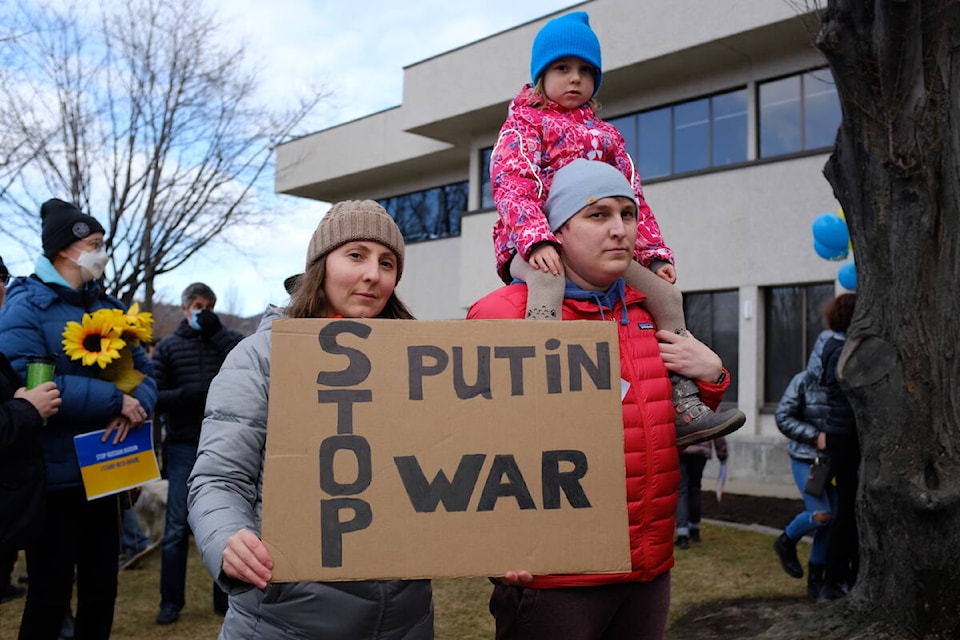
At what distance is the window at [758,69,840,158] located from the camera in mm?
12055

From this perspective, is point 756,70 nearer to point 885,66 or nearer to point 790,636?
point 885,66

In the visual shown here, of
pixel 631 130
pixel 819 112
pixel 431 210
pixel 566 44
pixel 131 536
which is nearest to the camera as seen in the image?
pixel 566 44

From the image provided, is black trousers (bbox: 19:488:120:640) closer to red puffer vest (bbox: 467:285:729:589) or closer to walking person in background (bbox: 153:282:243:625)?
walking person in background (bbox: 153:282:243:625)

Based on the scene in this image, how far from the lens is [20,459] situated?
10.3 ft

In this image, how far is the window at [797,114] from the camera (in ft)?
39.5

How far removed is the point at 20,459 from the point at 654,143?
12703 millimetres

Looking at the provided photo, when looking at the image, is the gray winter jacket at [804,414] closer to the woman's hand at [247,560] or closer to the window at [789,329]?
the woman's hand at [247,560]

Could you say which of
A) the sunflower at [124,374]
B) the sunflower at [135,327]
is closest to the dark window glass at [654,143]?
the sunflower at [135,327]

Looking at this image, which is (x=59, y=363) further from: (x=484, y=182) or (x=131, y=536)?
(x=484, y=182)

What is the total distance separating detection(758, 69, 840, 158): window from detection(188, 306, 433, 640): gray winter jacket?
11.7 metres

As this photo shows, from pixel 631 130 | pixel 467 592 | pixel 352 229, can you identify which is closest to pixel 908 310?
pixel 352 229

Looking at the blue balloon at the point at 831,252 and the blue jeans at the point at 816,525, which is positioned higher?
the blue balloon at the point at 831,252

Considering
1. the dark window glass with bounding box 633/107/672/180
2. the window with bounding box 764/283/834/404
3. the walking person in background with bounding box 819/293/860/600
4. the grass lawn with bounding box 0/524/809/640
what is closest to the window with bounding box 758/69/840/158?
the dark window glass with bounding box 633/107/672/180

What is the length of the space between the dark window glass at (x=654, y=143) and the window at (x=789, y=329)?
10.00 feet
